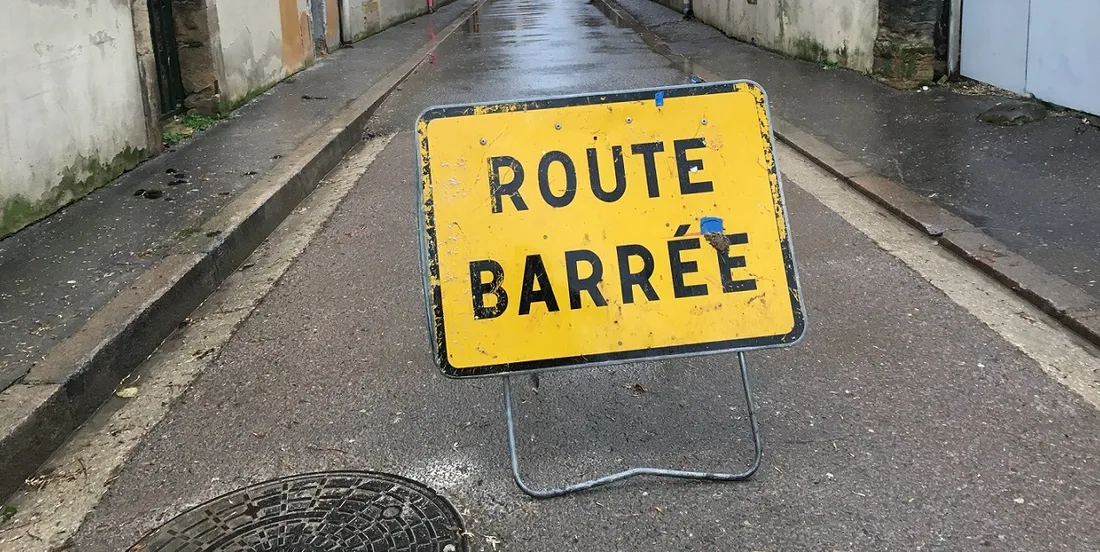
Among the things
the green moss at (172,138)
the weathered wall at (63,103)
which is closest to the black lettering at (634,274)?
the weathered wall at (63,103)

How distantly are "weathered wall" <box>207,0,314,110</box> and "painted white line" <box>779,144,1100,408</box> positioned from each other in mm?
5961

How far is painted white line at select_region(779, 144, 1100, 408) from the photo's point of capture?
392cm

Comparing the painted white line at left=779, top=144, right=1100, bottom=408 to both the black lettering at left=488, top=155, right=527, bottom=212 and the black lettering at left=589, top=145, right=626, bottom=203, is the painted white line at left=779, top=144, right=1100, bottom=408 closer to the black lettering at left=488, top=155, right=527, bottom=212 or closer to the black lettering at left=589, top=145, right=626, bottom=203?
the black lettering at left=589, top=145, right=626, bottom=203

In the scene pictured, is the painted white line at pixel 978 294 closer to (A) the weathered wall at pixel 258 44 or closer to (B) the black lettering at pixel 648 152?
(B) the black lettering at pixel 648 152

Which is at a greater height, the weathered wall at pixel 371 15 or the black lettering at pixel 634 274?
the weathered wall at pixel 371 15

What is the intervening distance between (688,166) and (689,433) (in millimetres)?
988

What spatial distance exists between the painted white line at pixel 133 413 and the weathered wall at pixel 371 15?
10378 mm

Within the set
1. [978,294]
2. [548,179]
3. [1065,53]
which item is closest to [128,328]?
[548,179]

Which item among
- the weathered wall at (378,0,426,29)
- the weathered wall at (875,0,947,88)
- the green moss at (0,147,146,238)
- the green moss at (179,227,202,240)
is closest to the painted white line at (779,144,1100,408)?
the weathered wall at (875,0,947,88)

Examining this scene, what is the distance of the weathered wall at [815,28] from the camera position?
34.1 ft

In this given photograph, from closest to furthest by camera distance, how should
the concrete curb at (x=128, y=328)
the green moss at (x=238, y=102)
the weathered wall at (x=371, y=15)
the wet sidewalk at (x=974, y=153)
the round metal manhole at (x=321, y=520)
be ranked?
the round metal manhole at (x=321, y=520) < the concrete curb at (x=128, y=328) < the wet sidewalk at (x=974, y=153) < the green moss at (x=238, y=102) < the weathered wall at (x=371, y=15)

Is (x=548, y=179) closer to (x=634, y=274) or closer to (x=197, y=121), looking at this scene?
(x=634, y=274)

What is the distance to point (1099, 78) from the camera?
23.8 ft

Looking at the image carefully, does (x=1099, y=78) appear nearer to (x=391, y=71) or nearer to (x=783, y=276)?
(x=783, y=276)
